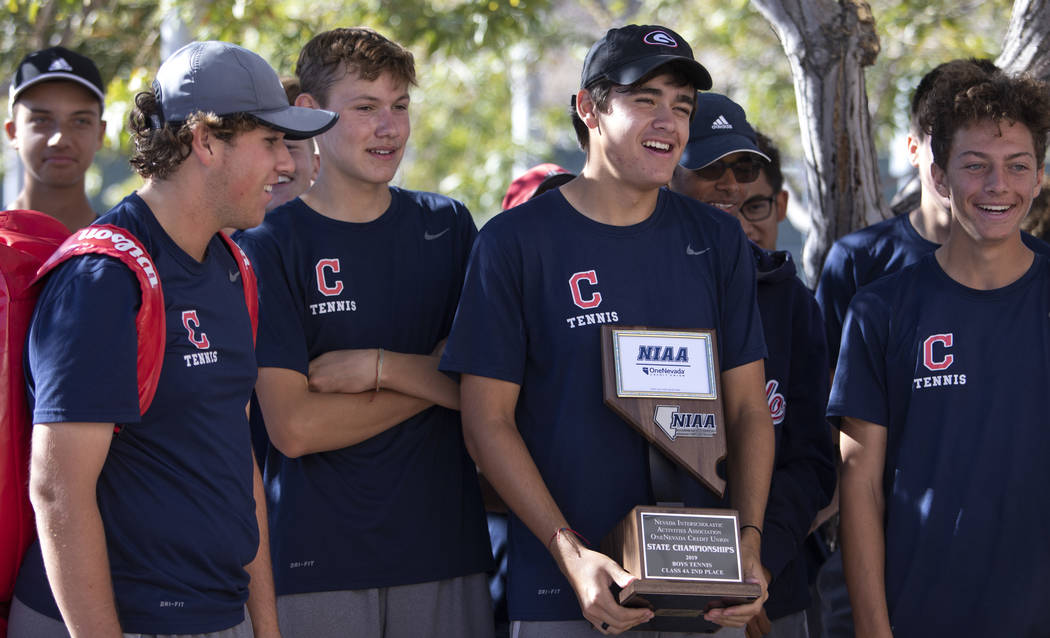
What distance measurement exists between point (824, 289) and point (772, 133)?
9158mm

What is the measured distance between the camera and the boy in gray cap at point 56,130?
212 inches

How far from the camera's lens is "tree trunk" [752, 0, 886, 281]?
4.76m

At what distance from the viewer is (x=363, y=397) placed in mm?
3531

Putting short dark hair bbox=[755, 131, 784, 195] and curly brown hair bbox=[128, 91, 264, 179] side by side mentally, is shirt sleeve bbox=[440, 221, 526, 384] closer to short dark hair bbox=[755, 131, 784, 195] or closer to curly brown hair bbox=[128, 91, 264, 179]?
curly brown hair bbox=[128, 91, 264, 179]

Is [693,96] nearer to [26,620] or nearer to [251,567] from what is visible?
[251,567]

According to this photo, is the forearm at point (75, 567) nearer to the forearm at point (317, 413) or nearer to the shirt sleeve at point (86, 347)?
the shirt sleeve at point (86, 347)

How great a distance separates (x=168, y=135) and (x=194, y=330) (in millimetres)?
475

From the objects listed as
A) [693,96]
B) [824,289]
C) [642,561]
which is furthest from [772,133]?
[642,561]

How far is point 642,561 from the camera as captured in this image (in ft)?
9.32

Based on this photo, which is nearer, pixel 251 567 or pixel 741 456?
pixel 251 567

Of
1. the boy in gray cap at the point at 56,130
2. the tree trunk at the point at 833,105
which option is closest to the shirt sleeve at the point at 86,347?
the boy in gray cap at the point at 56,130

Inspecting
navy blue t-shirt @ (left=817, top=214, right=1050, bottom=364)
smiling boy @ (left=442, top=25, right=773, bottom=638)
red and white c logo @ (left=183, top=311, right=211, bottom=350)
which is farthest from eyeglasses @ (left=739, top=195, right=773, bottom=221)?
red and white c logo @ (left=183, top=311, right=211, bottom=350)

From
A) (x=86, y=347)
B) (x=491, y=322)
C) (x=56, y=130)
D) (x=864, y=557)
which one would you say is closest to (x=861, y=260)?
(x=864, y=557)

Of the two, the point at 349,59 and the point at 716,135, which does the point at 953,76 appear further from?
the point at 349,59
